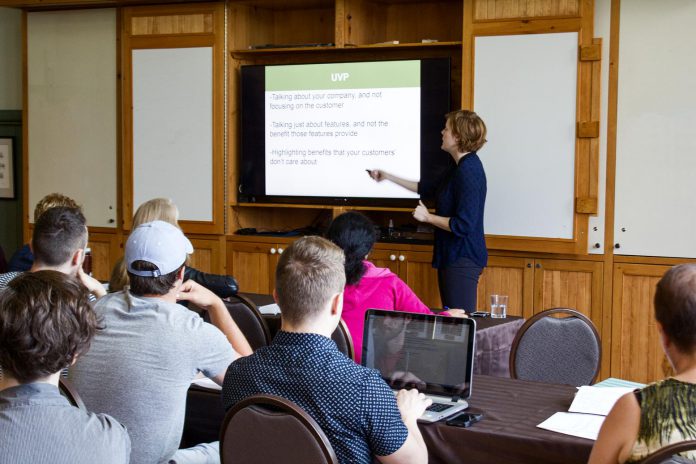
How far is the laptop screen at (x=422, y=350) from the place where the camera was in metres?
2.50

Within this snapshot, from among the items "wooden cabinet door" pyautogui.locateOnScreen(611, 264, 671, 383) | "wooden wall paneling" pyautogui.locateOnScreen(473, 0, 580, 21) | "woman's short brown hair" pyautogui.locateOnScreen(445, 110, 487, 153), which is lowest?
"wooden cabinet door" pyautogui.locateOnScreen(611, 264, 671, 383)

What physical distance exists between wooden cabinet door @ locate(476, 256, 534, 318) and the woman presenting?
1.03 feet

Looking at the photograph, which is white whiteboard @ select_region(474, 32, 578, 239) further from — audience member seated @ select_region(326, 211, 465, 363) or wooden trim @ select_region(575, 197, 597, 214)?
audience member seated @ select_region(326, 211, 465, 363)

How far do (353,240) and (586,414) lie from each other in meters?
1.24

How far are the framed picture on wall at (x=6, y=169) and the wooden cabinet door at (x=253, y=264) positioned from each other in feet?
6.90

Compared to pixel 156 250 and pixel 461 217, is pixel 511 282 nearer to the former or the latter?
pixel 461 217

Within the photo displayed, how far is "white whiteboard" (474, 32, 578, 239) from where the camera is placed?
5.12 m

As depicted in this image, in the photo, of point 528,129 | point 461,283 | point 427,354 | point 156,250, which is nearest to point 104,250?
Answer: point 461,283

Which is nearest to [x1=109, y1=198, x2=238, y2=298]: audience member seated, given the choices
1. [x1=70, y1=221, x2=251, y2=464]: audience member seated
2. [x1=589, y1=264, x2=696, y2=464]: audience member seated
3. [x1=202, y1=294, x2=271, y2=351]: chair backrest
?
[x1=202, y1=294, x2=271, y2=351]: chair backrest

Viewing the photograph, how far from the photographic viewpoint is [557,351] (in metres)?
3.36

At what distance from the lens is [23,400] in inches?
65.9

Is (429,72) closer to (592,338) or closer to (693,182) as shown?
(693,182)

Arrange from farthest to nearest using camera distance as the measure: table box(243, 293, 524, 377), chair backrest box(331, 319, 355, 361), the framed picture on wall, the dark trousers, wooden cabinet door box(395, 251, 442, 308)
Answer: the framed picture on wall → wooden cabinet door box(395, 251, 442, 308) → the dark trousers → table box(243, 293, 524, 377) → chair backrest box(331, 319, 355, 361)

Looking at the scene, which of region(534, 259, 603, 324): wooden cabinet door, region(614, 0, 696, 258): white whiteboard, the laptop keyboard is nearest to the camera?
the laptop keyboard
